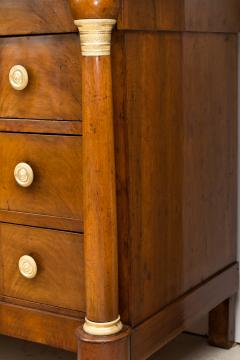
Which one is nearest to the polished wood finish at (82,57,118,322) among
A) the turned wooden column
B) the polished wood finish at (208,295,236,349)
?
the turned wooden column

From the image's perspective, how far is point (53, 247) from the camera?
1302 millimetres

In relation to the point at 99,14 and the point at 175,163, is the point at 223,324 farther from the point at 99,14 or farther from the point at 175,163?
the point at 99,14

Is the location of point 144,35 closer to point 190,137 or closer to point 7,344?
point 190,137

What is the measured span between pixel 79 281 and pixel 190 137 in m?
0.39

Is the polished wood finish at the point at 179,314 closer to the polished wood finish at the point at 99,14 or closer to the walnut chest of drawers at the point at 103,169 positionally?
the walnut chest of drawers at the point at 103,169

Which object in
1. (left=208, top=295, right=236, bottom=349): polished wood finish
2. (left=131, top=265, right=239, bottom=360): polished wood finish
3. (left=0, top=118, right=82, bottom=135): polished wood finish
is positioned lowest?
(left=208, top=295, right=236, bottom=349): polished wood finish

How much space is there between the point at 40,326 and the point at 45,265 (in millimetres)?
122

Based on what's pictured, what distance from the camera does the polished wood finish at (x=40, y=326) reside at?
130 centimetres

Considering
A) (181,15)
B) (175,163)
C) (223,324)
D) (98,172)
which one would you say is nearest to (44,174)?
(98,172)

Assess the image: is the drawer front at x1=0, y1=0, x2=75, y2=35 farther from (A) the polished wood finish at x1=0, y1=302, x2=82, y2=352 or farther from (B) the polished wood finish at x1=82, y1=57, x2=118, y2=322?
(A) the polished wood finish at x1=0, y1=302, x2=82, y2=352

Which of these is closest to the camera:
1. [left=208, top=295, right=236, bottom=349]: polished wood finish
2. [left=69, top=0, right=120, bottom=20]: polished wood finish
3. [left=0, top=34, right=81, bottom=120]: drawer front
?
[left=69, top=0, right=120, bottom=20]: polished wood finish

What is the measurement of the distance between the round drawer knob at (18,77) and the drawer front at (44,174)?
0.09 meters

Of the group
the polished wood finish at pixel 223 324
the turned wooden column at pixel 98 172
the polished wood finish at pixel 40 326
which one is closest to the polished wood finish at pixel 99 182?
the turned wooden column at pixel 98 172

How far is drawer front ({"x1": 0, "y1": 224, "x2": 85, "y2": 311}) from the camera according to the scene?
4.20 feet
